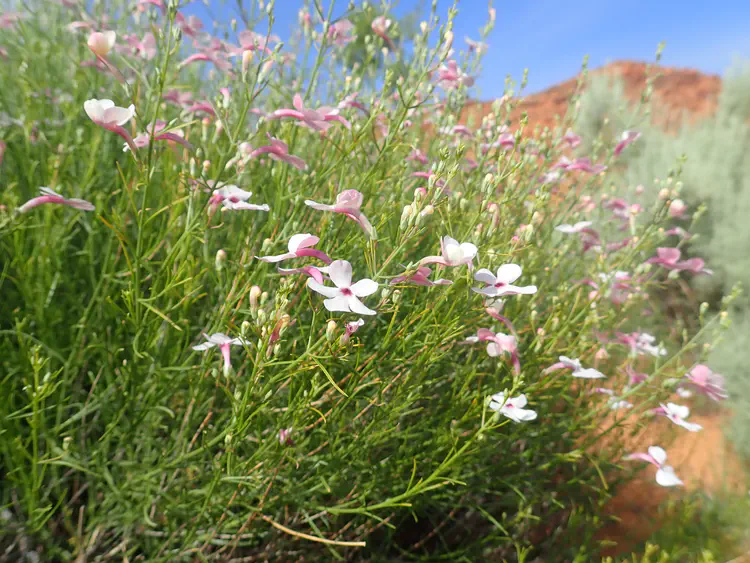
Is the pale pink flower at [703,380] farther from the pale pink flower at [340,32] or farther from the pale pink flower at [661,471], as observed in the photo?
the pale pink flower at [340,32]

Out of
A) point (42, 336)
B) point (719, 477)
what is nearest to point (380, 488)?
point (42, 336)

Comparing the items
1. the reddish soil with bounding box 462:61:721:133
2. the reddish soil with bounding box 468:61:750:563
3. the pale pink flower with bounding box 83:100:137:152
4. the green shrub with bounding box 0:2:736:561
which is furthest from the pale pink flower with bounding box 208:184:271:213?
the reddish soil with bounding box 462:61:721:133

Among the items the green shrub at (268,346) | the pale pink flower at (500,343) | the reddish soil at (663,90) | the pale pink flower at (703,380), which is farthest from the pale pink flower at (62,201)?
the reddish soil at (663,90)

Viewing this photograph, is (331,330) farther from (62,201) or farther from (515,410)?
(62,201)

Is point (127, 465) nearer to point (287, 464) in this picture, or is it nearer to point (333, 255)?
point (287, 464)

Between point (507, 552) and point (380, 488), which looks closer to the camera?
point (380, 488)

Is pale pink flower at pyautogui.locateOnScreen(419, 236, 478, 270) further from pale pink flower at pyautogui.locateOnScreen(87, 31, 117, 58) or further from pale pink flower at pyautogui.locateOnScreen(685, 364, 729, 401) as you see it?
pale pink flower at pyautogui.locateOnScreen(685, 364, 729, 401)
